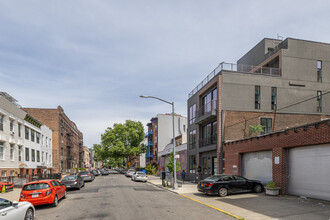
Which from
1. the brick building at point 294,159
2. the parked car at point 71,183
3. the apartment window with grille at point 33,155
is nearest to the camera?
the brick building at point 294,159

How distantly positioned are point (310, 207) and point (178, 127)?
50216 mm

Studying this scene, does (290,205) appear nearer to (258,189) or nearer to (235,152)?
(258,189)

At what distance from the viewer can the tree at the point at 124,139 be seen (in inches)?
2859

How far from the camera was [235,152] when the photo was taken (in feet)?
73.2

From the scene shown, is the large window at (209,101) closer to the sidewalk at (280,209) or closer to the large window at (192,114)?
the large window at (192,114)

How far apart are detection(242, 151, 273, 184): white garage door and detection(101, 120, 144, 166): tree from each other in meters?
53.2

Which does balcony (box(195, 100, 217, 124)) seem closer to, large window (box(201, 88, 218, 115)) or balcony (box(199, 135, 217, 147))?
large window (box(201, 88, 218, 115))

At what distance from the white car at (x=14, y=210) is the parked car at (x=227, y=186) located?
1035cm

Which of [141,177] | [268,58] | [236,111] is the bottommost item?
[141,177]

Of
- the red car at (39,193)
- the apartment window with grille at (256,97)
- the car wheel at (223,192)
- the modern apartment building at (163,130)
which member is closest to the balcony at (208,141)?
the apartment window with grille at (256,97)

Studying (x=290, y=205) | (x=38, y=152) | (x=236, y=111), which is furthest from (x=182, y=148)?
(x=290, y=205)

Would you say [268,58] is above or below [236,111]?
above

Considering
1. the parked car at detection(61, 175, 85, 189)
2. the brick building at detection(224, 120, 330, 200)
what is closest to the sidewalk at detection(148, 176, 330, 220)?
the brick building at detection(224, 120, 330, 200)

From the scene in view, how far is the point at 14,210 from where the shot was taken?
851cm
